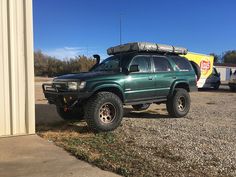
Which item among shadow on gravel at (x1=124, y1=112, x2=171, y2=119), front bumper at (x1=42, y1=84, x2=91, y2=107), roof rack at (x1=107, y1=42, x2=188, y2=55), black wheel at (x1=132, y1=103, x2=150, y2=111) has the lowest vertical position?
shadow on gravel at (x1=124, y1=112, x2=171, y2=119)

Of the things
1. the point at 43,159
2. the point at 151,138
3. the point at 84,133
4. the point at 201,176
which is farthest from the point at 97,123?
the point at 201,176

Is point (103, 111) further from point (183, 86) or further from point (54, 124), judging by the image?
point (183, 86)

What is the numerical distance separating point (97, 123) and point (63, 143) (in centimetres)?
134

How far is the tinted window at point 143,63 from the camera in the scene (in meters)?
10.1

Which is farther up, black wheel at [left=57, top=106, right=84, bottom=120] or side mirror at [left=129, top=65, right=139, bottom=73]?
side mirror at [left=129, top=65, right=139, bottom=73]

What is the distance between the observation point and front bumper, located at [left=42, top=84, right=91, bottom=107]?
27.9 feet

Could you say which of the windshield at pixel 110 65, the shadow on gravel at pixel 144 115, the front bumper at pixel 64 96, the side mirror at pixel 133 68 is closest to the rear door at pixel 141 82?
the side mirror at pixel 133 68

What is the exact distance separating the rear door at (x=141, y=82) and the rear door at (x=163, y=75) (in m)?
0.22

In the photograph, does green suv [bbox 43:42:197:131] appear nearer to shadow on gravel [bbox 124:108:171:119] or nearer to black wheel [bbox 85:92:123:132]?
black wheel [bbox 85:92:123:132]

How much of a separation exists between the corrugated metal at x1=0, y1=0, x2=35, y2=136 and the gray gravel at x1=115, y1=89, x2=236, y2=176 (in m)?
2.24

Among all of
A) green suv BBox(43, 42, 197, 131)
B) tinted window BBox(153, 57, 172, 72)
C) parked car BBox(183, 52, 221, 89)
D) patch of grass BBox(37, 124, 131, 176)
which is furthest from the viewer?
parked car BBox(183, 52, 221, 89)

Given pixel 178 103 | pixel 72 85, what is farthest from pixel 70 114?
pixel 178 103

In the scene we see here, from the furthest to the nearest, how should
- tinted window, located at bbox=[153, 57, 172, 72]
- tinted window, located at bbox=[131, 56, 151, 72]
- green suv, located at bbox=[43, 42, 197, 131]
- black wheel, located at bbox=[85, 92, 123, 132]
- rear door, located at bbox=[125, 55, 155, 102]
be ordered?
1. tinted window, located at bbox=[153, 57, 172, 72]
2. tinted window, located at bbox=[131, 56, 151, 72]
3. rear door, located at bbox=[125, 55, 155, 102]
4. green suv, located at bbox=[43, 42, 197, 131]
5. black wheel, located at bbox=[85, 92, 123, 132]

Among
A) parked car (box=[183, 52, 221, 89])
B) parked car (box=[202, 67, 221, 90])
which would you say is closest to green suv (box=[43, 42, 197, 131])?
parked car (box=[183, 52, 221, 89])
